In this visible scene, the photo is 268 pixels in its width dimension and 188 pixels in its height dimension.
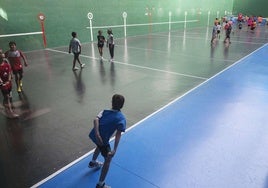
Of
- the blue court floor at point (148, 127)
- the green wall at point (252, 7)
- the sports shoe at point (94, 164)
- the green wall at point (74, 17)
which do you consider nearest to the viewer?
the blue court floor at point (148, 127)

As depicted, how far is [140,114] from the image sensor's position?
19.0 feet

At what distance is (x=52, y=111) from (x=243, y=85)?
6.10m

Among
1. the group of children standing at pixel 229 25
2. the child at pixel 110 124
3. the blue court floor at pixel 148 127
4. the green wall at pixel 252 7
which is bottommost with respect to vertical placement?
the blue court floor at pixel 148 127

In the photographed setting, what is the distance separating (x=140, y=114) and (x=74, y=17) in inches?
475

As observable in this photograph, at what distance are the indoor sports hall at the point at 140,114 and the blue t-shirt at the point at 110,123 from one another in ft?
2.91

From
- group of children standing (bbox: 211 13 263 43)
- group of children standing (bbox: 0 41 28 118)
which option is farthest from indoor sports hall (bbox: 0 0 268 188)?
group of children standing (bbox: 211 13 263 43)

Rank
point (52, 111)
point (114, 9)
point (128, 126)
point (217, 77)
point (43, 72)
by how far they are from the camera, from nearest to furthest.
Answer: point (128, 126)
point (52, 111)
point (217, 77)
point (43, 72)
point (114, 9)

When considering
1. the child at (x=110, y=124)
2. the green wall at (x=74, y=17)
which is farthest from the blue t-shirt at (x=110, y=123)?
the green wall at (x=74, y=17)

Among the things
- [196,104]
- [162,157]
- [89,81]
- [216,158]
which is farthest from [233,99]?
[89,81]

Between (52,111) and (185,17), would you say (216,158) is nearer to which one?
(52,111)

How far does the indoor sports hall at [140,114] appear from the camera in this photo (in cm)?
371

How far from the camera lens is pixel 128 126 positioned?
17.0ft

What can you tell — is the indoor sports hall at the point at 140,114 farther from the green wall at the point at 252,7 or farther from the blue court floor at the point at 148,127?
the green wall at the point at 252,7

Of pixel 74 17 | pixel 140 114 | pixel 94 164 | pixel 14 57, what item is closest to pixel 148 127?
pixel 140 114
